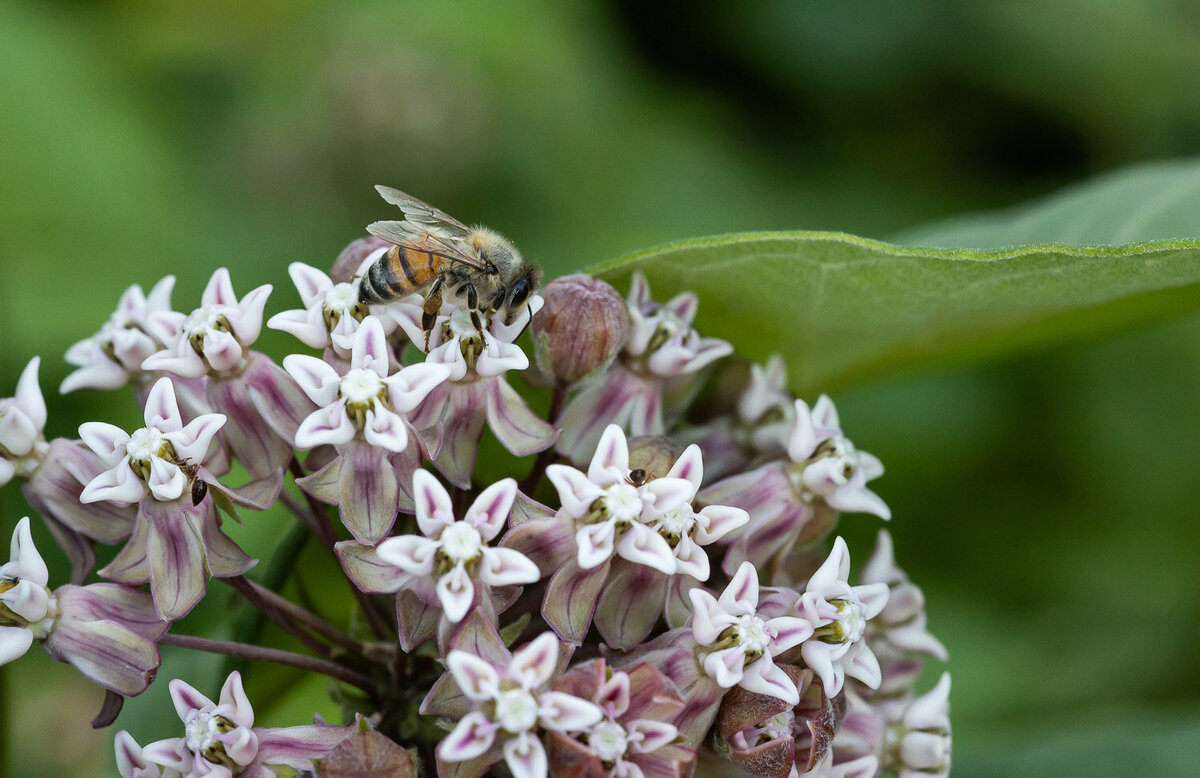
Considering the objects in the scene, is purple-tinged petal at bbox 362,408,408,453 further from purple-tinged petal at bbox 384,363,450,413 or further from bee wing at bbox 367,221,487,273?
bee wing at bbox 367,221,487,273

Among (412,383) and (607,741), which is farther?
(412,383)

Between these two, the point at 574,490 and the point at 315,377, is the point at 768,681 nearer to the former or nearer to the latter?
the point at 574,490

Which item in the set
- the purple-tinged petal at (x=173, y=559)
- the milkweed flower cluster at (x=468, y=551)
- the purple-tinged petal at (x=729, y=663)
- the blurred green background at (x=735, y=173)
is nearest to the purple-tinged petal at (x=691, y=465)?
the milkweed flower cluster at (x=468, y=551)

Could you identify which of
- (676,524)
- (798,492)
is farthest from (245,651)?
(798,492)

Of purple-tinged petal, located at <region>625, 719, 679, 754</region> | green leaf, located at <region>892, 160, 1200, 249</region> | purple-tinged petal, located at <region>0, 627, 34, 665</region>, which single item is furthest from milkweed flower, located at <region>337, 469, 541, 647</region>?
green leaf, located at <region>892, 160, 1200, 249</region>

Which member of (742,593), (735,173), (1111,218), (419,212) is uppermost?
(735,173)

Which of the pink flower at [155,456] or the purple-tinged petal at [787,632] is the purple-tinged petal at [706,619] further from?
the pink flower at [155,456]
